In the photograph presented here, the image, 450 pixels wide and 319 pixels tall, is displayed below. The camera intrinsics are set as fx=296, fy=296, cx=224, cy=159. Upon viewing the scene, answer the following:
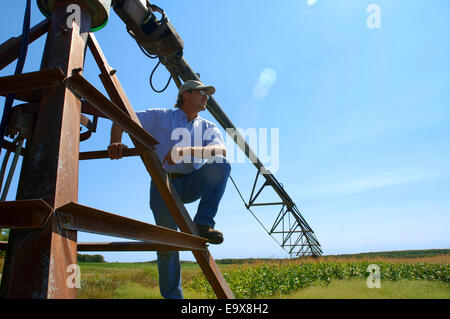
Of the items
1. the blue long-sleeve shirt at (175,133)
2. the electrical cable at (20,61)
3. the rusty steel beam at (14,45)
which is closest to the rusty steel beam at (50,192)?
the electrical cable at (20,61)

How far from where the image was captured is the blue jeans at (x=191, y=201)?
2.60m

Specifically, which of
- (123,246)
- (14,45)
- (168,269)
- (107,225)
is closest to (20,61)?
(14,45)

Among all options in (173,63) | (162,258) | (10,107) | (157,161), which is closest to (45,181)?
(10,107)

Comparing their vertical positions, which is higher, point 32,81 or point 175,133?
point 175,133

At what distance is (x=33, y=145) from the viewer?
4.04 feet

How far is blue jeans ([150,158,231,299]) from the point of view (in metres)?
2.60

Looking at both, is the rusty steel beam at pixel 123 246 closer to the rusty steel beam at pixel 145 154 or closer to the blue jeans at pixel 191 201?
the rusty steel beam at pixel 145 154

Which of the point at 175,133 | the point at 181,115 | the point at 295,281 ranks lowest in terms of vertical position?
the point at 295,281

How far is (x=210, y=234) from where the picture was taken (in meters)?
2.47

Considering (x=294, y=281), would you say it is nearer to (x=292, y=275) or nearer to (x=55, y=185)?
(x=292, y=275)

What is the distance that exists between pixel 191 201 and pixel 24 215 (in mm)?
1973

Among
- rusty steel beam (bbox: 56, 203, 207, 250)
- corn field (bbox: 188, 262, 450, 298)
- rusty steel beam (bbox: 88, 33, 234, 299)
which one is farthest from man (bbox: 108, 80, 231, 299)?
corn field (bbox: 188, 262, 450, 298)

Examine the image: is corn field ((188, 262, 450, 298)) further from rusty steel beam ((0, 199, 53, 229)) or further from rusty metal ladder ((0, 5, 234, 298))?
rusty steel beam ((0, 199, 53, 229))
